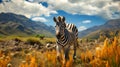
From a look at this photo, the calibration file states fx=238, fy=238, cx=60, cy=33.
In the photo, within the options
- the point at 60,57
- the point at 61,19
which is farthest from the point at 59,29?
the point at 60,57

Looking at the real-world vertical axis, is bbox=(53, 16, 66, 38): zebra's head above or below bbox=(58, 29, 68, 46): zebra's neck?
above

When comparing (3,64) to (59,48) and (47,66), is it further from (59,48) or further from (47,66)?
(59,48)

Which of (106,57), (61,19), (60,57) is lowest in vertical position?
(60,57)

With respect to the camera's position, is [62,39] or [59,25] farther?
[62,39]

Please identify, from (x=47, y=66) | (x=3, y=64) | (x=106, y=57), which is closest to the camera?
(x=3, y=64)

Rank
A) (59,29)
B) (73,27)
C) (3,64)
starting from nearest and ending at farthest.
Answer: (3,64)
(59,29)
(73,27)

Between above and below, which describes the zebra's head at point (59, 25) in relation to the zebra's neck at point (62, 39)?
above

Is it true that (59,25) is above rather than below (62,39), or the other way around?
above

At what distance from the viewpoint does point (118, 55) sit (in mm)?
6953

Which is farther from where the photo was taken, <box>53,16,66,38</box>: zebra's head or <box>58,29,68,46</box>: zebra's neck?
<box>58,29,68,46</box>: zebra's neck

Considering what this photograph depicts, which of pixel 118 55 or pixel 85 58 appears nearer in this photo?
pixel 118 55

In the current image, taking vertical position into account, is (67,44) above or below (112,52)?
below

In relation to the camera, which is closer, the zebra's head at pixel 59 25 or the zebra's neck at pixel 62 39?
the zebra's head at pixel 59 25

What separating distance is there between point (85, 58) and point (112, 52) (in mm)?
2378
